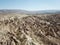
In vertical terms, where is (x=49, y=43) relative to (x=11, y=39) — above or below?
below

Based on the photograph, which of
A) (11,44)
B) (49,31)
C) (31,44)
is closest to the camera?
(11,44)

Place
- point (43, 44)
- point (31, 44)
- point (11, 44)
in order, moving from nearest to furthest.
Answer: point (11, 44), point (31, 44), point (43, 44)

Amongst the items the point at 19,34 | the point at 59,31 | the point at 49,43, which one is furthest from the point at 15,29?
the point at 59,31

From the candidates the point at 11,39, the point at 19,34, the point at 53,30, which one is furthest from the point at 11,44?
the point at 53,30

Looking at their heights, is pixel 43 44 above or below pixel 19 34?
below

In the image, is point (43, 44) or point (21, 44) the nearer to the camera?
point (21, 44)

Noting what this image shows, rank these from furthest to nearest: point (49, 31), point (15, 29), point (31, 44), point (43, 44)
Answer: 1. point (49, 31)
2. point (15, 29)
3. point (43, 44)
4. point (31, 44)

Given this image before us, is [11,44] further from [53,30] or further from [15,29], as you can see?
[53,30]

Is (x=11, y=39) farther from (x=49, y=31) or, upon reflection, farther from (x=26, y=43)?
(x=49, y=31)

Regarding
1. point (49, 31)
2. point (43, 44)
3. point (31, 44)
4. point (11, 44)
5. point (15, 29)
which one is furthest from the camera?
point (49, 31)
